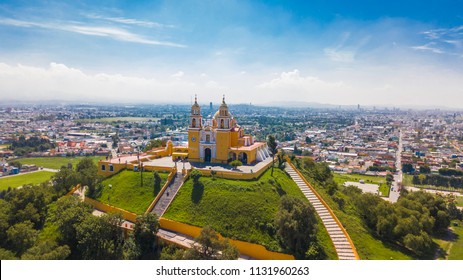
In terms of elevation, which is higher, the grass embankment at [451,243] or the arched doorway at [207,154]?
the arched doorway at [207,154]

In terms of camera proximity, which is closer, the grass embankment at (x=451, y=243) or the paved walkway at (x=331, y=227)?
the paved walkway at (x=331, y=227)

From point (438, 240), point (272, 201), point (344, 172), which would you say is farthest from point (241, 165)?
point (344, 172)

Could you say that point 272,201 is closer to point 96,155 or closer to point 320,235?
point 320,235

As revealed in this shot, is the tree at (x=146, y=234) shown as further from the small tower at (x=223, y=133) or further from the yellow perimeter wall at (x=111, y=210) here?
the small tower at (x=223, y=133)

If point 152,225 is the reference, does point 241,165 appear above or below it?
above

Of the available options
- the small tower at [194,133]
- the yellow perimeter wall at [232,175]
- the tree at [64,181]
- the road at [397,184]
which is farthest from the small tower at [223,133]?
the road at [397,184]

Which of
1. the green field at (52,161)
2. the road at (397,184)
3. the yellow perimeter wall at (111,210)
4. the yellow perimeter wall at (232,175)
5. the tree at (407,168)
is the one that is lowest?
the green field at (52,161)
